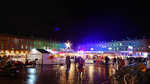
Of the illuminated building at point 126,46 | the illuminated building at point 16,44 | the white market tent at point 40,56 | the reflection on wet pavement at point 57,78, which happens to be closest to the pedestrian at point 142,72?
the reflection on wet pavement at point 57,78

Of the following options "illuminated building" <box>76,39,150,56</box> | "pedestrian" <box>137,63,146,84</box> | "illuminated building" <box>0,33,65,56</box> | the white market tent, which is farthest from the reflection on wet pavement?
"illuminated building" <box>76,39,150,56</box>

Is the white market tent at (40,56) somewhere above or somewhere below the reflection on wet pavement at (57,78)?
above

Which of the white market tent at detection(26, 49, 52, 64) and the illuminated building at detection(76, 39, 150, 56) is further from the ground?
the illuminated building at detection(76, 39, 150, 56)

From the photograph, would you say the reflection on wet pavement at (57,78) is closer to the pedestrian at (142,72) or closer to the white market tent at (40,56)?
the pedestrian at (142,72)

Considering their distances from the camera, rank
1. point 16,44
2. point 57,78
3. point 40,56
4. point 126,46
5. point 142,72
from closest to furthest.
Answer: point 142,72, point 57,78, point 40,56, point 16,44, point 126,46

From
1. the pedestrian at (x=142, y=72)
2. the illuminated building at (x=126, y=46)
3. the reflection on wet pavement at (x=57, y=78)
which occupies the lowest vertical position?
the reflection on wet pavement at (x=57, y=78)

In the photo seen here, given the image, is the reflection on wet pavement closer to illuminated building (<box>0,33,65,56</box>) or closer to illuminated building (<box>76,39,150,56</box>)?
illuminated building (<box>0,33,65,56</box>)

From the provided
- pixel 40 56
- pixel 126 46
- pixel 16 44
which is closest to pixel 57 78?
pixel 40 56

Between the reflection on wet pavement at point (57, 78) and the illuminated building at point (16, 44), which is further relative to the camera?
the illuminated building at point (16, 44)

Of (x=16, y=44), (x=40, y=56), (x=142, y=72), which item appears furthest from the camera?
(x=16, y=44)

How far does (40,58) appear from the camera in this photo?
2483 centimetres

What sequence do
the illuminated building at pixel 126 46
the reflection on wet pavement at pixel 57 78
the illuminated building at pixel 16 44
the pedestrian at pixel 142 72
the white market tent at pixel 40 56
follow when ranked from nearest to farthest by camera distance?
the pedestrian at pixel 142 72
the reflection on wet pavement at pixel 57 78
the white market tent at pixel 40 56
the illuminated building at pixel 16 44
the illuminated building at pixel 126 46

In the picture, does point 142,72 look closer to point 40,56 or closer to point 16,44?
point 40,56

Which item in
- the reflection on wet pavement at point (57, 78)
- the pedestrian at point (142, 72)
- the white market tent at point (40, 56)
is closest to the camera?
the pedestrian at point (142, 72)
